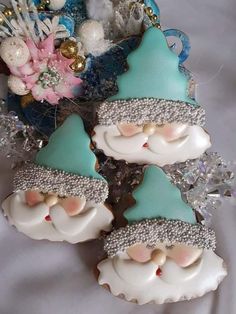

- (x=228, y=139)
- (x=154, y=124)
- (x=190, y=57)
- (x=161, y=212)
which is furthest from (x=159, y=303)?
(x=190, y=57)

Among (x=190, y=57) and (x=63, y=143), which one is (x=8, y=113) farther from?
(x=190, y=57)

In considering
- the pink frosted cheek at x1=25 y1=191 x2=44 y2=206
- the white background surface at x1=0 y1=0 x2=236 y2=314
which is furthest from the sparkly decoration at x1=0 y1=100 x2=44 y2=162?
the pink frosted cheek at x1=25 y1=191 x2=44 y2=206

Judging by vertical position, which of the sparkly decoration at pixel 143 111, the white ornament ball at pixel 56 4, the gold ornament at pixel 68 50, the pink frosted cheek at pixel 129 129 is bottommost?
the pink frosted cheek at pixel 129 129

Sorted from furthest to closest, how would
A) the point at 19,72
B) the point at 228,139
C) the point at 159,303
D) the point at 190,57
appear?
the point at 190,57, the point at 228,139, the point at 19,72, the point at 159,303

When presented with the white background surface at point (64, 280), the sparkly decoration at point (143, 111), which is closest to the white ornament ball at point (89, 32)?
the sparkly decoration at point (143, 111)

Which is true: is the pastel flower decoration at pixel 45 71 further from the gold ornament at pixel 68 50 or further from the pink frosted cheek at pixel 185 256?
the pink frosted cheek at pixel 185 256

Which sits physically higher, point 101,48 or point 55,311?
point 101,48
